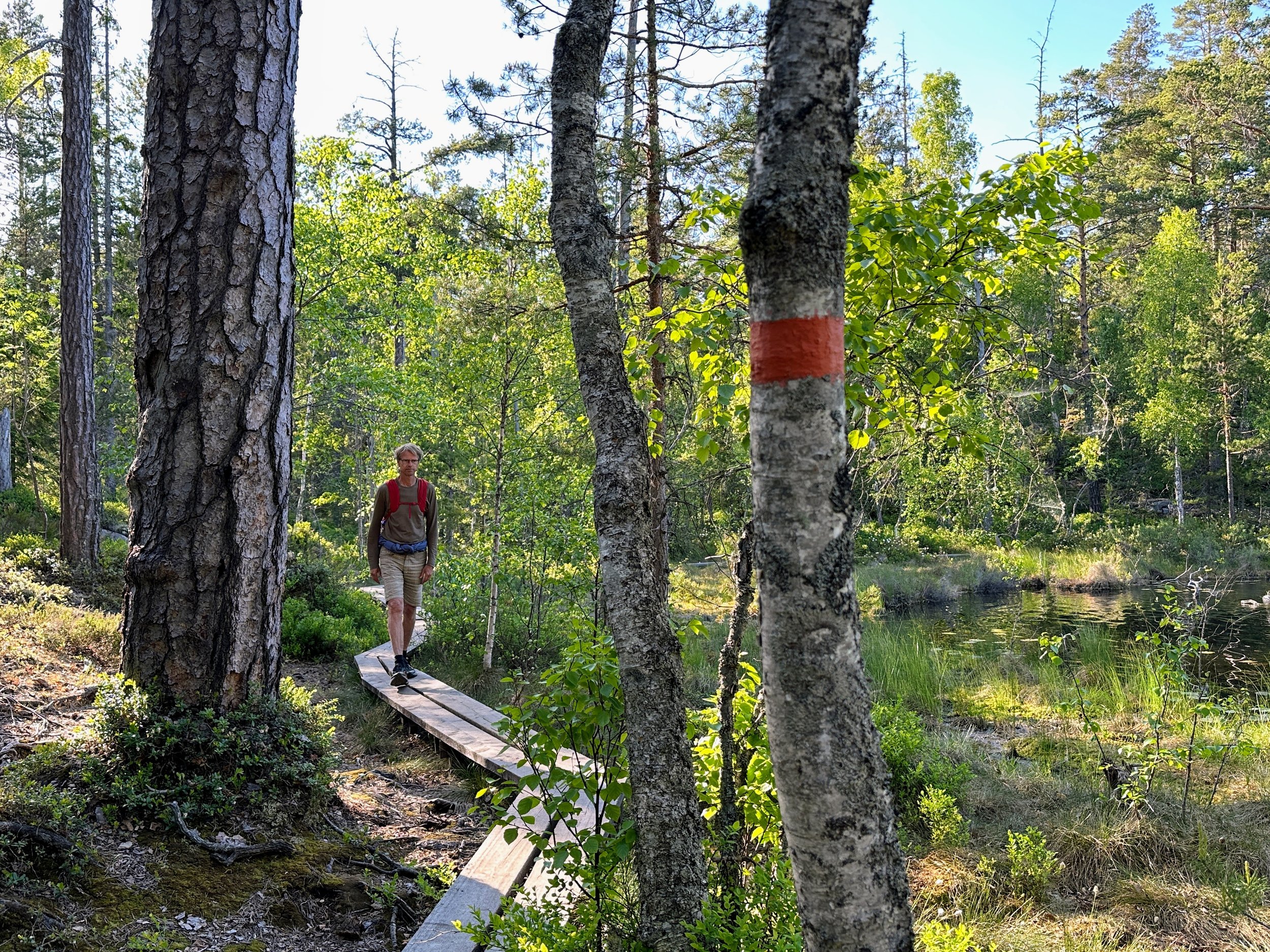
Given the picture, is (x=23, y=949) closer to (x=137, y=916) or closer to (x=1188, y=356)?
(x=137, y=916)

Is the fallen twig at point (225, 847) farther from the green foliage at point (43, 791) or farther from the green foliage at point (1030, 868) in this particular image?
the green foliage at point (1030, 868)

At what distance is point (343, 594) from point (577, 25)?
8726mm

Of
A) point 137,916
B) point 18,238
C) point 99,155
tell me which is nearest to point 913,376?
point 137,916

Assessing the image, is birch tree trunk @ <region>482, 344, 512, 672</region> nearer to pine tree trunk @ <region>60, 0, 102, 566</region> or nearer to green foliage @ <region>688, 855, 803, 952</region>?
pine tree trunk @ <region>60, 0, 102, 566</region>

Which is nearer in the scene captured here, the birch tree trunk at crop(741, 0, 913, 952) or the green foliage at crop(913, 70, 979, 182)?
the birch tree trunk at crop(741, 0, 913, 952)

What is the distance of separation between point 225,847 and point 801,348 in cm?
307

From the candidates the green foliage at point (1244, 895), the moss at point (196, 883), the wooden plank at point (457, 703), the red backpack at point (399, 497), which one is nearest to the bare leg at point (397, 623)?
the wooden plank at point (457, 703)

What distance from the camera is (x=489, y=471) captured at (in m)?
8.89

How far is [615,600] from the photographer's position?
7.59 ft

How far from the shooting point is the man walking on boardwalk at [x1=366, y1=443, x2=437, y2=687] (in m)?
6.21

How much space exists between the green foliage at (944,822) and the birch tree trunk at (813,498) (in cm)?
361

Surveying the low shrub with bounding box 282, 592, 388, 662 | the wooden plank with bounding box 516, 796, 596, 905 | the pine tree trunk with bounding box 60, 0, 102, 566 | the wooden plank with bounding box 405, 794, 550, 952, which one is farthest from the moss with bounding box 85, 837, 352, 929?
the pine tree trunk with bounding box 60, 0, 102, 566

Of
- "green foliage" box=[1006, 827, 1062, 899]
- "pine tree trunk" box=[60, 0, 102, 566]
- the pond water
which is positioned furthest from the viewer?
the pond water

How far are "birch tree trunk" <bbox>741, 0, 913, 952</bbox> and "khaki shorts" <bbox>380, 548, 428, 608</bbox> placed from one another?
546cm
